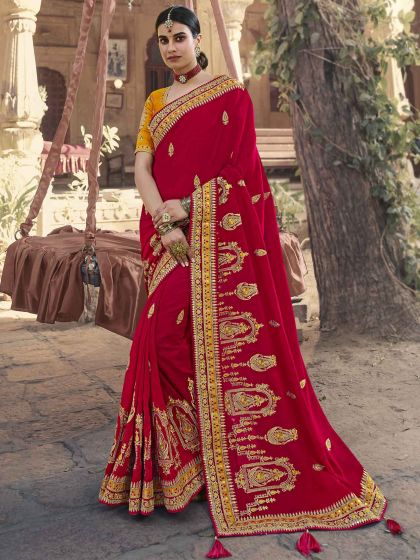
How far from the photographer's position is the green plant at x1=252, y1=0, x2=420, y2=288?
14.2 feet

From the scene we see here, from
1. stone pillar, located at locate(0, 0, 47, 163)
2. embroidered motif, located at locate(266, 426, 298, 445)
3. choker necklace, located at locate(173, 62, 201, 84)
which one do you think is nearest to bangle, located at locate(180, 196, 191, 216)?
choker necklace, located at locate(173, 62, 201, 84)

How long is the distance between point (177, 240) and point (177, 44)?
609 mm

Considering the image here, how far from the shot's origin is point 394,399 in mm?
3455

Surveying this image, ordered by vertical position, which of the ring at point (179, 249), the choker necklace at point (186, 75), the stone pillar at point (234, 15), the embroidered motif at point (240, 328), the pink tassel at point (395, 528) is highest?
the stone pillar at point (234, 15)

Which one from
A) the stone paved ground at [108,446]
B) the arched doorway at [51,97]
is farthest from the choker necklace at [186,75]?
the arched doorway at [51,97]

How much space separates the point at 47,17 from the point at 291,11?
11189 millimetres

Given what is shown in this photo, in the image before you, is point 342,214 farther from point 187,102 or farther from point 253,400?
point 253,400

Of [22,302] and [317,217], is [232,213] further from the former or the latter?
[317,217]

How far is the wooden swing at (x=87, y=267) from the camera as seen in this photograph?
2980 millimetres

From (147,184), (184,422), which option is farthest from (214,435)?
(147,184)

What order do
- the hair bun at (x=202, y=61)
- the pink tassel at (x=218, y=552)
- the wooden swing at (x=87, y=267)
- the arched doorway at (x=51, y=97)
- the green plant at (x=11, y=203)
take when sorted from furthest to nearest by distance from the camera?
the arched doorway at (x=51, y=97) < the green plant at (x=11, y=203) < the wooden swing at (x=87, y=267) < the hair bun at (x=202, y=61) < the pink tassel at (x=218, y=552)

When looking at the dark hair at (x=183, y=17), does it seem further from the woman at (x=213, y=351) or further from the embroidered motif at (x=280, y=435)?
the embroidered motif at (x=280, y=435)

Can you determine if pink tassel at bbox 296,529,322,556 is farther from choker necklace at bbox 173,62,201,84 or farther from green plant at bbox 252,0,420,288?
green plant at bbox 252,0,420,288

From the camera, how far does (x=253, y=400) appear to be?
2252 millimetres
